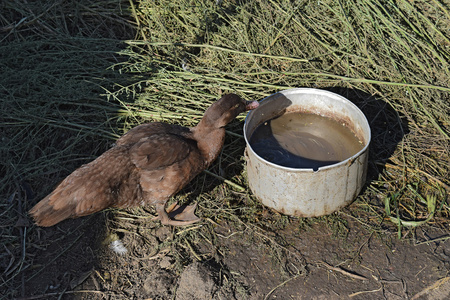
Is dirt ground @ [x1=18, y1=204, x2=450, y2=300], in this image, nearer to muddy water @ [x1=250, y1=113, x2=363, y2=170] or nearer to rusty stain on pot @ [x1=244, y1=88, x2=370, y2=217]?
rusty stain on pot @ [x1=244, y1=88, x2=370, y2=217]

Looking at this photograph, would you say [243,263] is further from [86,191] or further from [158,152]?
[86,191]

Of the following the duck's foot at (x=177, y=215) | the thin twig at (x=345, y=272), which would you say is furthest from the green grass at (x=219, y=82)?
the thin twig at (x=345, y=272)

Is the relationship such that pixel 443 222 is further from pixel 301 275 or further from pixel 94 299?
pixel 94 299

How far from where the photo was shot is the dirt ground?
11.5ft

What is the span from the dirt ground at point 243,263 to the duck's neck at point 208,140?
0.60 meters

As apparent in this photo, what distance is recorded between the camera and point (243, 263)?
370cm

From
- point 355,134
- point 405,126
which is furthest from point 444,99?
point 355,134

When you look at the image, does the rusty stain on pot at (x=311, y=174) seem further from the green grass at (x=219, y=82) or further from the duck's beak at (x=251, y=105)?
the green grass at (x=219, y=82)

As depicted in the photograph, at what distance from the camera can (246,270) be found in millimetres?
3652

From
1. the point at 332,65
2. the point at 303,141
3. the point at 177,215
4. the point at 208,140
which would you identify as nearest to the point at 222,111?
the point at 208,140

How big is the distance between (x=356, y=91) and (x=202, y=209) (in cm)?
210

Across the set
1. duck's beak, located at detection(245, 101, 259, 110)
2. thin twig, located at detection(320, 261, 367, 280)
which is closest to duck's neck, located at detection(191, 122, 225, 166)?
duck's beak, located at detection(245, 101, 259, 110)

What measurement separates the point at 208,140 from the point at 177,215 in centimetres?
73

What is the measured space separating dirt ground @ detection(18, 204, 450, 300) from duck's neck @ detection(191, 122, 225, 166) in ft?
1.96
